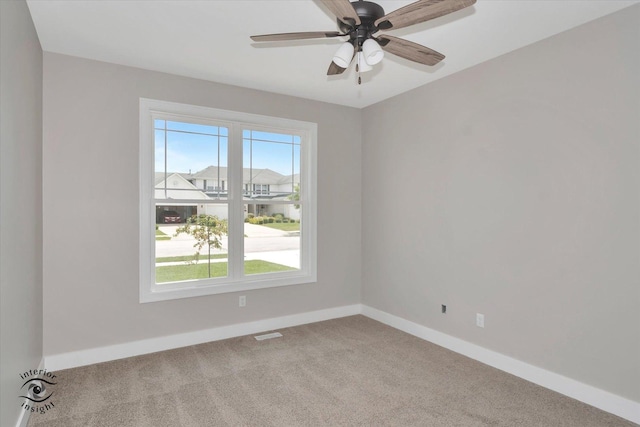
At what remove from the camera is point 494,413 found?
2.47 m

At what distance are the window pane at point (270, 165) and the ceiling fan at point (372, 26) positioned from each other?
86.0 inches

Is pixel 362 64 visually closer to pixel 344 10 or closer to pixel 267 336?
pixel 344 10

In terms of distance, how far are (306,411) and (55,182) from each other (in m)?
2.79

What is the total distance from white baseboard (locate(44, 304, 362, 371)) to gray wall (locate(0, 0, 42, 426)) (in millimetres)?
272

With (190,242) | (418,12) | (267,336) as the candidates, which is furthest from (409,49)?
(267,336)

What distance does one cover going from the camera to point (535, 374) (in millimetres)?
2908


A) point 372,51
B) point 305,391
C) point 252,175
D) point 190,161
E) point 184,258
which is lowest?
point 305,391

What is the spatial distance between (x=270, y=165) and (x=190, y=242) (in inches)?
50.3

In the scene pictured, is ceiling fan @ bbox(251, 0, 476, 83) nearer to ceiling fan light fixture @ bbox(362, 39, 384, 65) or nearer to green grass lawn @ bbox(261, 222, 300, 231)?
ceiling fan light fixture @ bbox(362, 39, 384, 65)

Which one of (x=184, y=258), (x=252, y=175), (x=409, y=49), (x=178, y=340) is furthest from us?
(x=252, y=175)

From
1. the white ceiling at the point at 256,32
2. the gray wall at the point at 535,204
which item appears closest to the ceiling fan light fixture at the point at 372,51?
the white ceiling at the point at 256,32

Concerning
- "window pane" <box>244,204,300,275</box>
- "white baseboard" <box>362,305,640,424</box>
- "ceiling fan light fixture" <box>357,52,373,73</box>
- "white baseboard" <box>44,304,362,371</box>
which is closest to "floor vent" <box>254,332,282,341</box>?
"white baseboard" <box>44,304,362,371</box>

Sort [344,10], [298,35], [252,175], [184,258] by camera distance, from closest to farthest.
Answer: [344,10] < [298,35] < [184,258] < [252,175]

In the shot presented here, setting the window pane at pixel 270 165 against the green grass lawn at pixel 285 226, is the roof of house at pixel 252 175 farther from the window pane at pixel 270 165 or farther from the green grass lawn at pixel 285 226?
the green grass lawn at pixel 285 226
